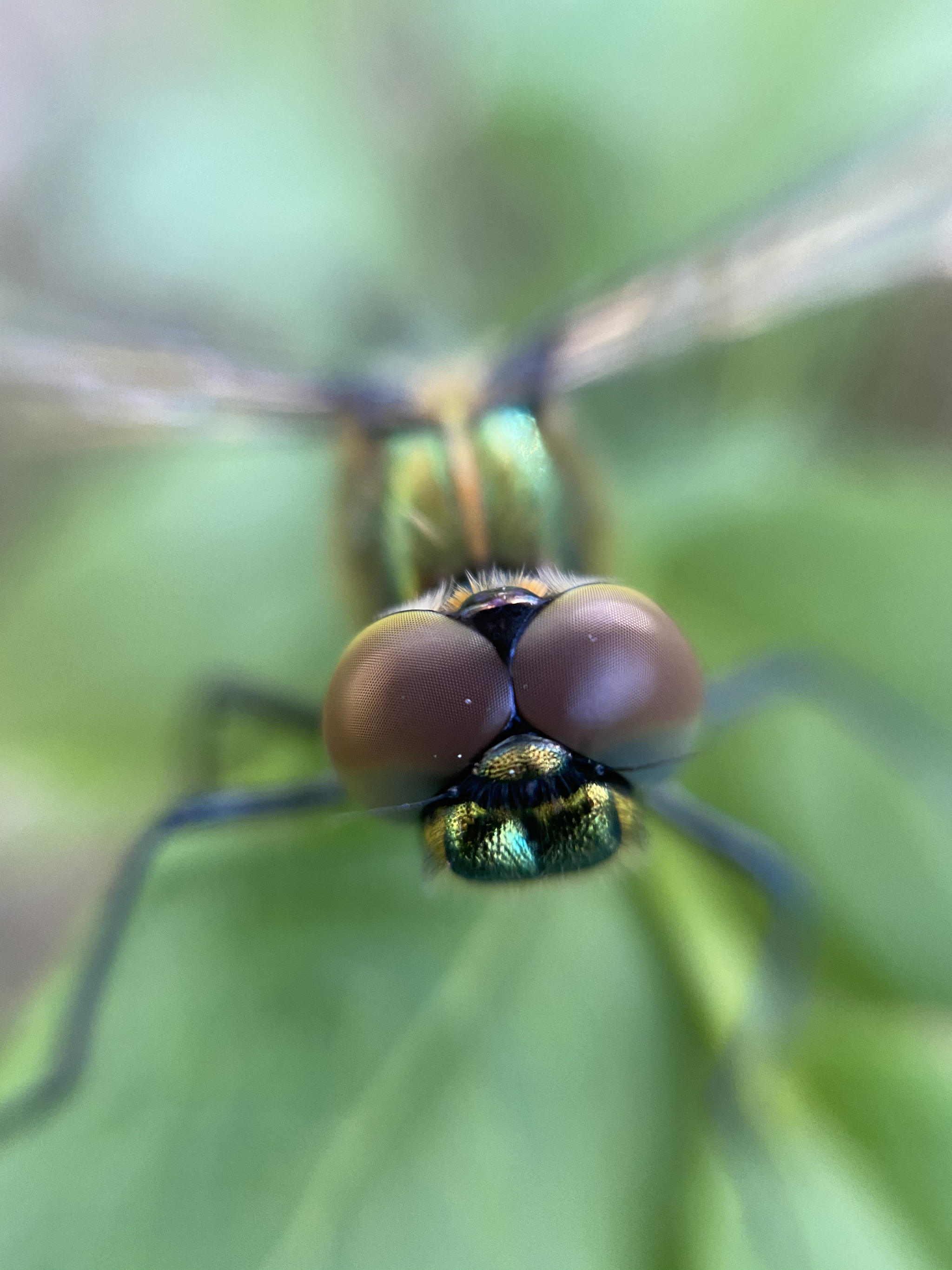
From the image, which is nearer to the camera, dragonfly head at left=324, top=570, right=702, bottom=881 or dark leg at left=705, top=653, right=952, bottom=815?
dragonfly head at left=324, top=570, right=702, bottom=881

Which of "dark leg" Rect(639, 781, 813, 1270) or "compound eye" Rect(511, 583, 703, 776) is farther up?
"compound eye" Rect(511, 583, 703, 776)

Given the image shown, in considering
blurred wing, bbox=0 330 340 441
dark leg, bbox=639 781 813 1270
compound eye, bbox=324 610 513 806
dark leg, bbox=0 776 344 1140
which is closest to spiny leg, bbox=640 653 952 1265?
dark leg, bbox=639 781 813 1270

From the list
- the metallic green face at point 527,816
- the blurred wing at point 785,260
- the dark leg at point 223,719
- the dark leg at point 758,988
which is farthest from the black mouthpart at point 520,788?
the blurred wing at point 785,260

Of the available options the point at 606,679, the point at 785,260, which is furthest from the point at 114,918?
the point at 785,260

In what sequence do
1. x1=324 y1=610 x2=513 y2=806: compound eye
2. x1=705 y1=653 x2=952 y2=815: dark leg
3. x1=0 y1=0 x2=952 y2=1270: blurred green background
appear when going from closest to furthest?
x1=324 y1=610 x2=513 y2=806: compound eye
x1=0 y1=0 x2=952 y2=1270: blurred green background
x1=705 y1=653 x2=952 y2=815: dark leg

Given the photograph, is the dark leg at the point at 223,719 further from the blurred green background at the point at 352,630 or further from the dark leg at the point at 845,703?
the dark leg at the point at 845,703

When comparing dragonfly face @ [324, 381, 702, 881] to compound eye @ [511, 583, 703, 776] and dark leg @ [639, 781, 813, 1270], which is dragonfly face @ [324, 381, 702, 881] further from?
dark leg @ [639, 781, 813, 1270]
